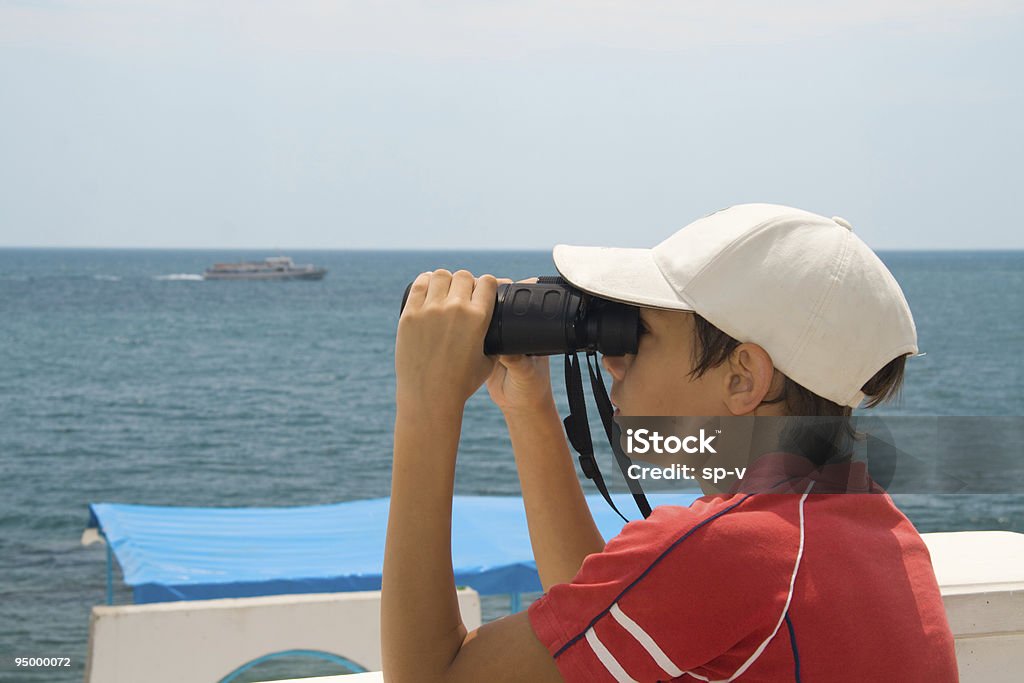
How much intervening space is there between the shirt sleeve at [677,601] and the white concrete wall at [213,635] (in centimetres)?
370

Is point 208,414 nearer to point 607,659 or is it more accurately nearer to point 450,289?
point 450,289

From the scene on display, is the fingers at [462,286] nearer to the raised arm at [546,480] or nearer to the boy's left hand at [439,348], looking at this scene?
the boy's left hand at [439,348]

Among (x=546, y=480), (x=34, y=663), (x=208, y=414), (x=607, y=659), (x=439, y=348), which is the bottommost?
(x=607, y=659)

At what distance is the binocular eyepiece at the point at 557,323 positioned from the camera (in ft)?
4.12

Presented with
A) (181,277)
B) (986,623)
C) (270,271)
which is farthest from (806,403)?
(181,277)

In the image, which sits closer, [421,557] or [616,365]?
[421,557]

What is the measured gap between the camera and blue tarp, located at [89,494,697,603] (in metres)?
6.46

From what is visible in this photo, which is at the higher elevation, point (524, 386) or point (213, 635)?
point (524, 386)

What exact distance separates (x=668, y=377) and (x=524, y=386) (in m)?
0.31

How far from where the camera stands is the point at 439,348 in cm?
122

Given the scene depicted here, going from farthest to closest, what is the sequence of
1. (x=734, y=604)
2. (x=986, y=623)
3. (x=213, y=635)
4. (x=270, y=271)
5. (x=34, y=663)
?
(x=270, y=271)
(x=34, y=663)
(x=213, y=635)
(x=986, y=623)
(x=734, y=604)

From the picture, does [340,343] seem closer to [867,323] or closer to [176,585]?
[176,585]

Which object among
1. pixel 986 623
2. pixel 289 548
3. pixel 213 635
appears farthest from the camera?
pixel 289 548

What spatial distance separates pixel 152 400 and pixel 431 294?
39.2 m
